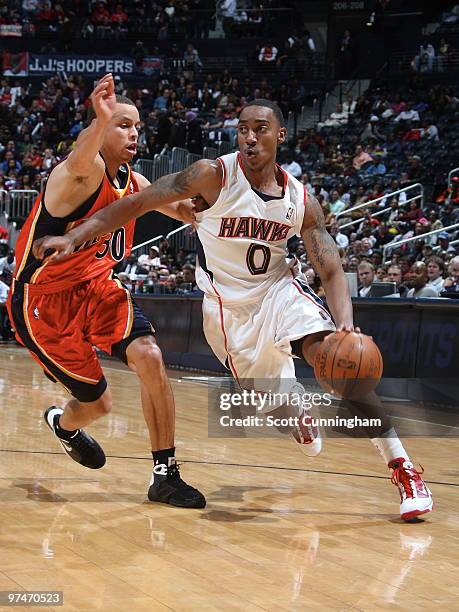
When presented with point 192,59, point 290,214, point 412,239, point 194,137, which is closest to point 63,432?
point 290,214

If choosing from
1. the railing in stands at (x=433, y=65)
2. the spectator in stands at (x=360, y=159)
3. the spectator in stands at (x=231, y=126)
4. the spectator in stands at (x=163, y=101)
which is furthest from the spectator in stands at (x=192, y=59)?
the spectator in stands at (x=360, y=159)

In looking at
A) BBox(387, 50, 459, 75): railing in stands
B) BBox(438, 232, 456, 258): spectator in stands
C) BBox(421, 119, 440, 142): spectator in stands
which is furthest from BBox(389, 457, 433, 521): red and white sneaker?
BBox(387, 50, 459, 75): railing in stands

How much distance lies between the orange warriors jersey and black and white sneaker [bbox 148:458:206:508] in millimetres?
1005

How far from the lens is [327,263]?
14.6 ft

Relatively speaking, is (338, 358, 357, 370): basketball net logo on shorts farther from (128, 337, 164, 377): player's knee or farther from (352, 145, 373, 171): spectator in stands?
(352, 145, 373, 171): spectator in stands

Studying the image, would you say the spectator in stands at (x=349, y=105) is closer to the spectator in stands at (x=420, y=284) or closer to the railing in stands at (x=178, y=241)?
the railing in stands at (x=178, y=241)

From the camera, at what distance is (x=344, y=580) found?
127 inches

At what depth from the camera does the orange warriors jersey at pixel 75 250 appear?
4.47 metres

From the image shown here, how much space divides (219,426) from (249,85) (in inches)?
670

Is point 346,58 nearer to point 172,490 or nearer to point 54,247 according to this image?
point 172,490

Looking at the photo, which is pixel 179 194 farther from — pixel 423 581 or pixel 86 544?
pixel 423 581

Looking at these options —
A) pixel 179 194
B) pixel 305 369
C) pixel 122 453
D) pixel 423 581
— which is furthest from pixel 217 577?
pixel 305 369

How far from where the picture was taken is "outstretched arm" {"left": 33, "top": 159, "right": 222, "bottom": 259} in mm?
4062

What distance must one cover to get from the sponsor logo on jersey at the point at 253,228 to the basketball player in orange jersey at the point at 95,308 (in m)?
0.29
